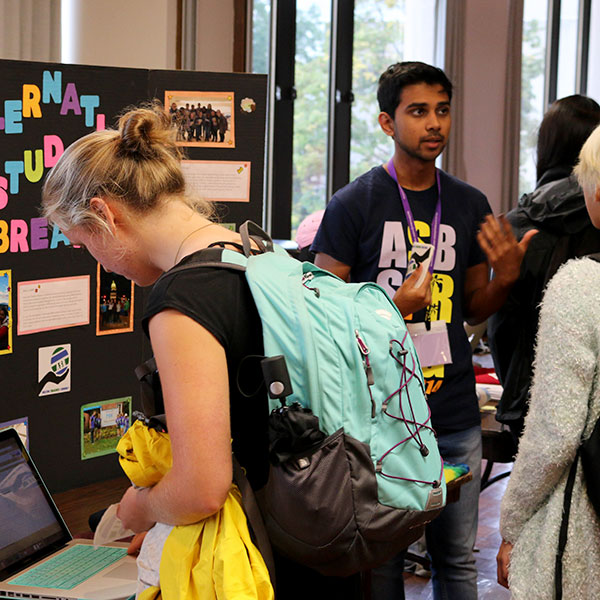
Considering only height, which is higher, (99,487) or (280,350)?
(280,350)

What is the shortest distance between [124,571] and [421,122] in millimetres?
1318

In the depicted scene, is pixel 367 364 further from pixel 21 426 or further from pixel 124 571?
pixel 21 426

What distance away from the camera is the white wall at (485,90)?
23.6ft

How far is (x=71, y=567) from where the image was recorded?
166 cm

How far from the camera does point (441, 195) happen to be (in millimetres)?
2232

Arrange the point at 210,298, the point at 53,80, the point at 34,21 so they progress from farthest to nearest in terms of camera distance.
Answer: the point at 34,21 → the point at 53,80 → the point at 210,298

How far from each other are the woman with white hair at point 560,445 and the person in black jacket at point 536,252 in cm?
87

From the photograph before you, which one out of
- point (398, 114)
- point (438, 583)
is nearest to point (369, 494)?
point (438, 583)

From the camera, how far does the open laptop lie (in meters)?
1.55

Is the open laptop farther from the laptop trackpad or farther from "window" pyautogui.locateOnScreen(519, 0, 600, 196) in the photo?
"window" pyautogui.locateOnScreen(519, 0, 600, 196)

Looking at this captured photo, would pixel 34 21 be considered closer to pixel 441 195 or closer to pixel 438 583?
pixel 441 195

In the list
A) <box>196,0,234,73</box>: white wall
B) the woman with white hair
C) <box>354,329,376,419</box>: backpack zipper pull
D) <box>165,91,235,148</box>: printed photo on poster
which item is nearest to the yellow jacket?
<box>354,329,376,419</box>: backpack zipper pull

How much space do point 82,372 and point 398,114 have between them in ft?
3.50

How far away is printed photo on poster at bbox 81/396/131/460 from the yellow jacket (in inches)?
41.6
